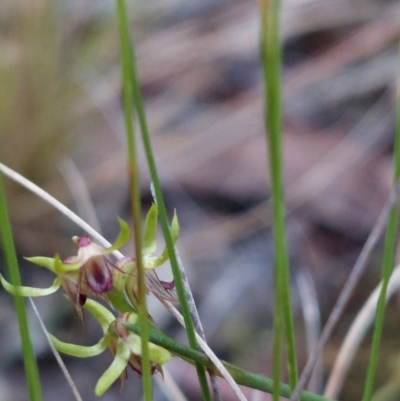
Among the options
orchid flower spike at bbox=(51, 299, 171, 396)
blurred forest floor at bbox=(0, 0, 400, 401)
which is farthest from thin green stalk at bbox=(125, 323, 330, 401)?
blurred forest floor at bbox=(0, 0, 400, 401)

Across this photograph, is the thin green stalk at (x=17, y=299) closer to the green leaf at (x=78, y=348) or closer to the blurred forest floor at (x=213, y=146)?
the green leaf at (x=78, y=348)

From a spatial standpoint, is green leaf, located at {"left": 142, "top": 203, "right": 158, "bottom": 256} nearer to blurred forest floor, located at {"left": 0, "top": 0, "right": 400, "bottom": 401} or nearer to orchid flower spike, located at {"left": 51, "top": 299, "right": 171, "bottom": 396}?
orchid flower spike, located at {"left": 51, "top": 299, "right": 171, "bottom": 396}

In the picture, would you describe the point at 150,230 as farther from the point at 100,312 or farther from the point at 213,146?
the point at 213,146

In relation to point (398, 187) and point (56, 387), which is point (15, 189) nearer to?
point (56, 387)

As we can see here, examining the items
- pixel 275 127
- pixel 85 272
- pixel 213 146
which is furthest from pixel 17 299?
pixel 213 146

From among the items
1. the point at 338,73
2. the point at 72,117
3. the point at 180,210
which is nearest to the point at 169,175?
the point at 180,210

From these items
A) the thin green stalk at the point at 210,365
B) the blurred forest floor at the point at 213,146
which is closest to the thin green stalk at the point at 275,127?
the thin green stalk at the point at 210,365
